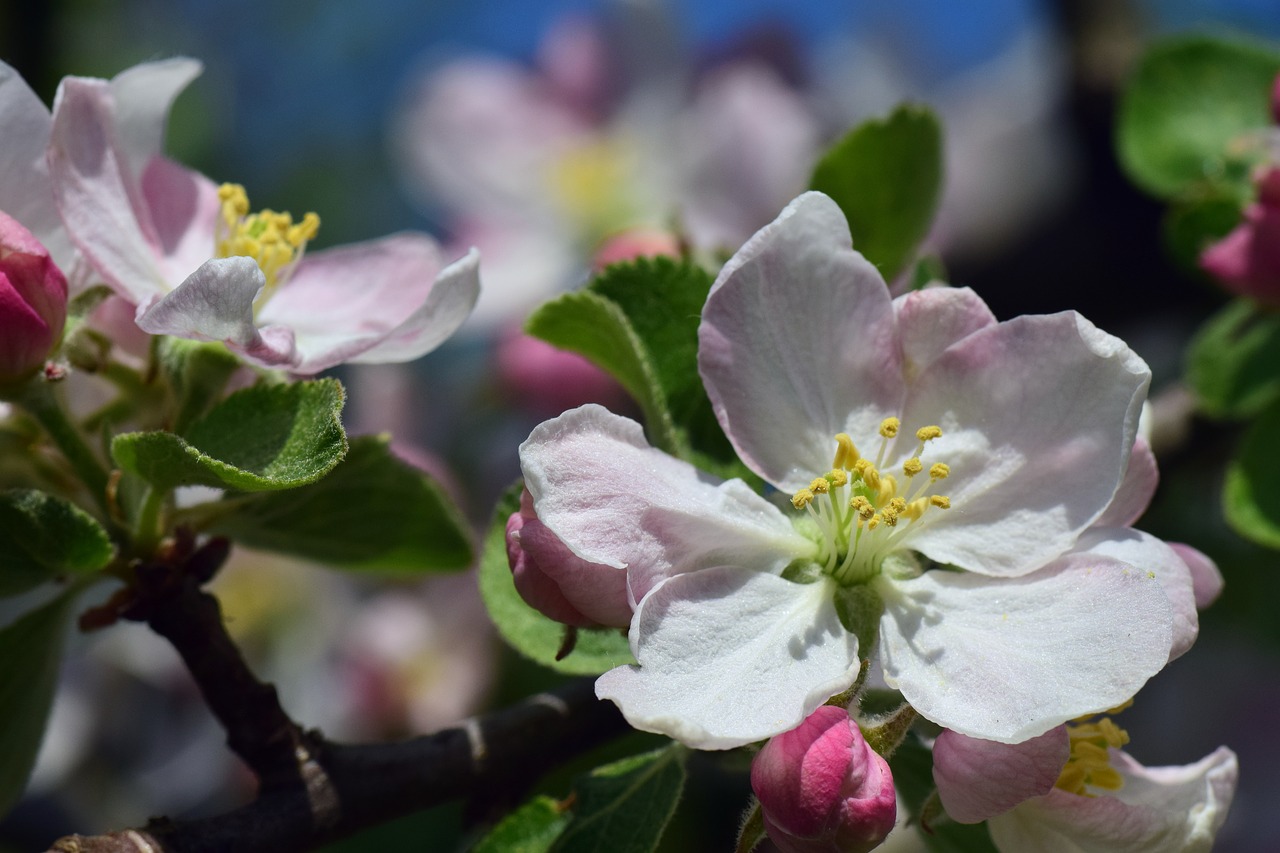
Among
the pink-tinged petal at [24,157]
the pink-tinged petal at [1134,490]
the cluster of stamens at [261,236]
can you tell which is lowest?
the pink-tinged petal at [1134,490]

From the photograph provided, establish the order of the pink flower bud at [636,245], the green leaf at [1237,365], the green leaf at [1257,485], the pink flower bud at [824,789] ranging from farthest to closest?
the pink flower bud at [636,245]
the green leaf at [1237,365]
the green leaf at [1257,485]
the pink flower bud at [824,789]

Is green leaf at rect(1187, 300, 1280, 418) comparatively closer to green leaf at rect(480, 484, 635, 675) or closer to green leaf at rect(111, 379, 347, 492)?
green leaf at rect(480, 484, 635, 675)

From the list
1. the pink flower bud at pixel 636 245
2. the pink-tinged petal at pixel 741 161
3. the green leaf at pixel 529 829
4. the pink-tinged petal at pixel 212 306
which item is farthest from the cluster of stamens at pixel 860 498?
the pink-tinged petal at pixel 741 161

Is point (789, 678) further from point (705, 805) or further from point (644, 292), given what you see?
point (705, 805)

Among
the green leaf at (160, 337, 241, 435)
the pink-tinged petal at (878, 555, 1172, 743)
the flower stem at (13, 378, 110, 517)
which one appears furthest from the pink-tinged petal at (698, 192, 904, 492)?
the flower stem at (13, 378, 110, 517)

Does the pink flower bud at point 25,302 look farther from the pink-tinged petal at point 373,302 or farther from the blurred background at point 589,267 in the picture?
the blurred background at point 589,267

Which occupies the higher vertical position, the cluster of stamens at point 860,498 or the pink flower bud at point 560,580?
the pink flower bud at point 560,580

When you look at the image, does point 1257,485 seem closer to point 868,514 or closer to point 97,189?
point 868,514
